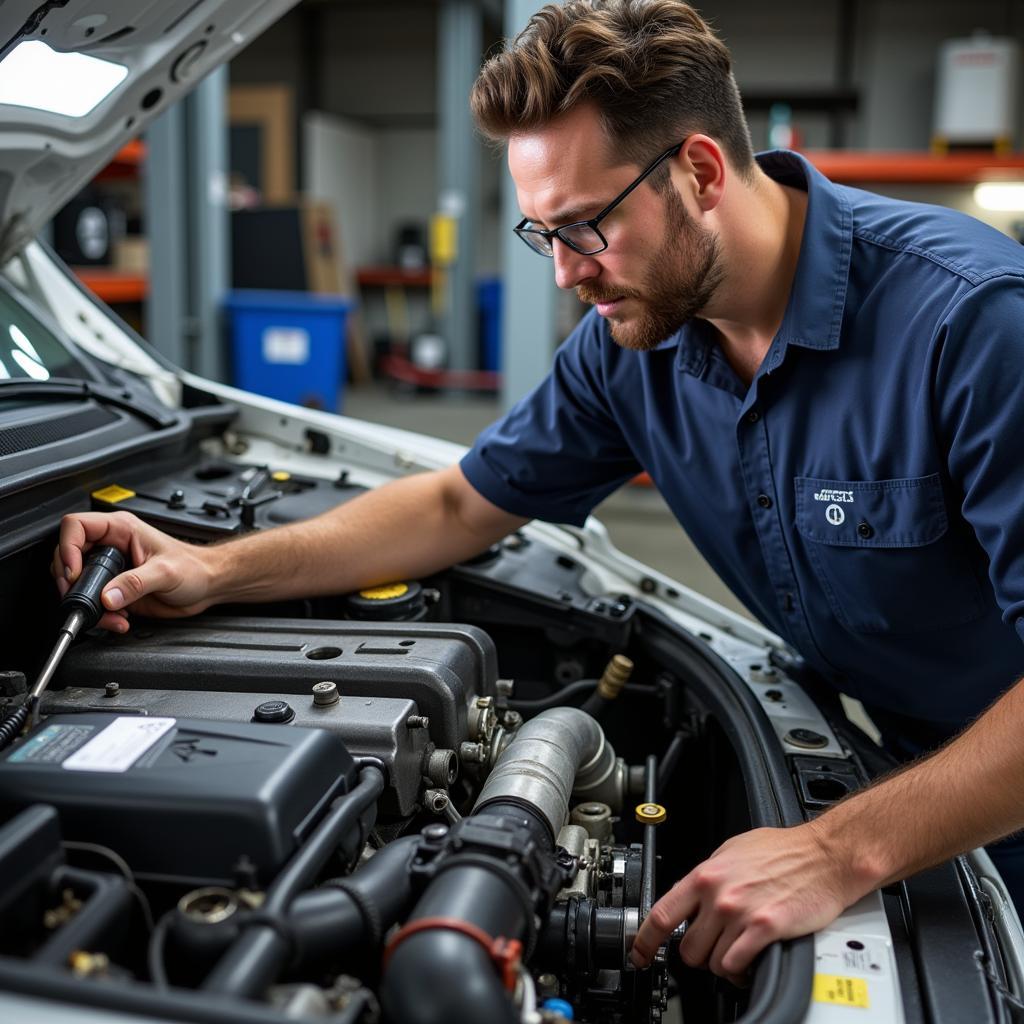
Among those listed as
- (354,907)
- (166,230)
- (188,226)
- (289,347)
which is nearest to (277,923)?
(354,907)

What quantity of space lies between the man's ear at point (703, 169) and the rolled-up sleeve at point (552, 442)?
1.11 feet

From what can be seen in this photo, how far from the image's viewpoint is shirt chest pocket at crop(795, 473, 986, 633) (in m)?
1.24

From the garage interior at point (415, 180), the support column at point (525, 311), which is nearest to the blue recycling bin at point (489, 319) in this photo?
the garage interior at point (415, 180)

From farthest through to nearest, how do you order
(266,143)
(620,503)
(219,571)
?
(266,143) → (620,503) → (219,571)

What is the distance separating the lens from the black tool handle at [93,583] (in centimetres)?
122

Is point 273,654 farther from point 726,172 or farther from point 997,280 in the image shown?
point 997,280

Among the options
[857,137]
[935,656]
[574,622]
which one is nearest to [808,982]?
[935,656]

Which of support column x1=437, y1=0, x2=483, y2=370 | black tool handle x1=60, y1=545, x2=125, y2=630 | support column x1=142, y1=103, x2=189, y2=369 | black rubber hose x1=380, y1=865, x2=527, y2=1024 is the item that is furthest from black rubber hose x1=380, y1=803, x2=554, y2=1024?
support column x1=437, y1=0, x2=483, y2=370

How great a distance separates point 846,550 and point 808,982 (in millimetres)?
590

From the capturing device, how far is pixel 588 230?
1284 millimetres

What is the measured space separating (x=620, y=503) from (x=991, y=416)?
4.23 m

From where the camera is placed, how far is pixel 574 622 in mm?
1591

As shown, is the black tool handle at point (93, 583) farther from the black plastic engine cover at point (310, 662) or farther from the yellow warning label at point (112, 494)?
the yellow warning label at point (112, 494)

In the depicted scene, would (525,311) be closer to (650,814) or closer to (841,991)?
(650,814)
